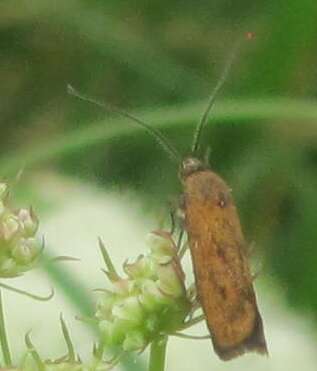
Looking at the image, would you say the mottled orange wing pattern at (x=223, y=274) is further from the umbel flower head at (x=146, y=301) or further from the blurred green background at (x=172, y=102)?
the blurred green background at (x=172, y=102)

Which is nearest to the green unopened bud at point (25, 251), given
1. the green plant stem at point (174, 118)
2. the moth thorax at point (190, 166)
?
the moth thorax at point (190, 166)

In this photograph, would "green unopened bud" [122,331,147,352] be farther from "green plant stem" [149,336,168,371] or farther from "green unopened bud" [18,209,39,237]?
"green unopened bud" [18,209,39,237]

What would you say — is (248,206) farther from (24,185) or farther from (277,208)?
(24,185)

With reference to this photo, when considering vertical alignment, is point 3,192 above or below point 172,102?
above

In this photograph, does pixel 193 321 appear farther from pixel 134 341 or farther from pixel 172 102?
pixel 172 102

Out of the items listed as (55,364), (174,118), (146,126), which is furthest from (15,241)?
(174,118)

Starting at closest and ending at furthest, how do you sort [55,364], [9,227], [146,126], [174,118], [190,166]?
[55,364], [9,227], [190,166], [146,126], [174,118]
